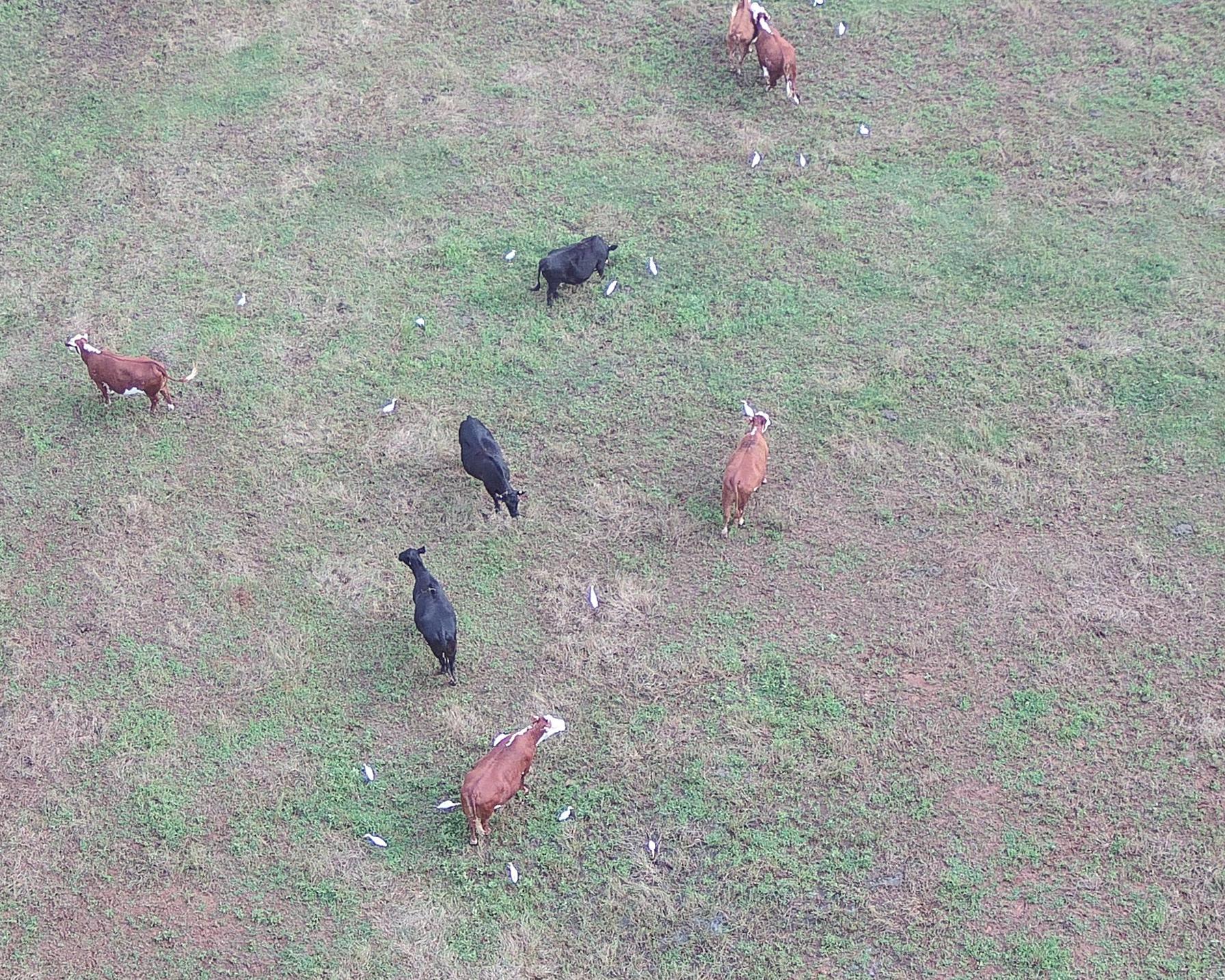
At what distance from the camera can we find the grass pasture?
8.06 meters

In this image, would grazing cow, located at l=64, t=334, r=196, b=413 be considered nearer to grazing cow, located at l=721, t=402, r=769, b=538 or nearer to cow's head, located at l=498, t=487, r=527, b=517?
cow's head, located at l=498, t=487, r=527, b=517

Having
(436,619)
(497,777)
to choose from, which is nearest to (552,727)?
(497,777)

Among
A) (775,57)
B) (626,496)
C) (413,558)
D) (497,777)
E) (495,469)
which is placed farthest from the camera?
(775,57)

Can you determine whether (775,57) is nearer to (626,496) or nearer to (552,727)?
(626,496)

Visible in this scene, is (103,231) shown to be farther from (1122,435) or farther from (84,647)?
(1122,435)

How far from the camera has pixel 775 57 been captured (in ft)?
46.3

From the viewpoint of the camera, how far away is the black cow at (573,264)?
12078 mm

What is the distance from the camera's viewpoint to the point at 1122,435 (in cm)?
1071

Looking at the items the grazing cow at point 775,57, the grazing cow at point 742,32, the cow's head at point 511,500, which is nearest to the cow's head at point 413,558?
the cow's head at point 511,500

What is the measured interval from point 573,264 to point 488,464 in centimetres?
282

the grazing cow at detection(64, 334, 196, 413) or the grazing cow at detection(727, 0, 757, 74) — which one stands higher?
the grazing cow at detection(727, 0, 757, 74)

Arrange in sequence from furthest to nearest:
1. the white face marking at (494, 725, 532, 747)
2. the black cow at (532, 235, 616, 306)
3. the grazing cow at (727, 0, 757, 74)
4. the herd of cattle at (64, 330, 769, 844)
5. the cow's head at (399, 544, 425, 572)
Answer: the grazing cow at (727, 0, 757, 74), the black cow at (532, 235, 616, 306), the cow's head at (399, 544, 425, 572), the white face marking at (494, 725, 532, 747), the herd of cattle at (64, 330, 769, 844)

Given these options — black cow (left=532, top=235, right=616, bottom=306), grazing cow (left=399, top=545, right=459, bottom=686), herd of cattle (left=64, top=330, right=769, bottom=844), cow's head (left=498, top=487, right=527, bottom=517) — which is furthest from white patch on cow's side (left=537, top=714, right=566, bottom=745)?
black cow (left=532, top=235, right=616, bottom=306)

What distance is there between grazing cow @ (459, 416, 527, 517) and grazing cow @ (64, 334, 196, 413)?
118 inches
